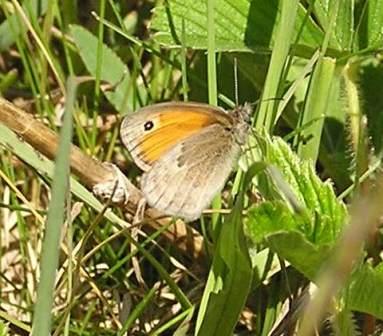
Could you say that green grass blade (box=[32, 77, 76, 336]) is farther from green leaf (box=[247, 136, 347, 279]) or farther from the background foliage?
green leaf (box=[247, 136, 347, 279])

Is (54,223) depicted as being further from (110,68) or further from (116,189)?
(110,68)

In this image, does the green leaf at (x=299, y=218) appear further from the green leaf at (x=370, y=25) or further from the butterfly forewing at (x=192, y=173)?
the green leaf at (x=370, y=25)

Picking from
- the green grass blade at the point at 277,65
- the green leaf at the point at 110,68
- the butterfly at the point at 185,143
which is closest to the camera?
the green grass blade at the point at 277,65

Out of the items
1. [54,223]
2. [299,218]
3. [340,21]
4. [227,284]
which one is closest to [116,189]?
[227,284]

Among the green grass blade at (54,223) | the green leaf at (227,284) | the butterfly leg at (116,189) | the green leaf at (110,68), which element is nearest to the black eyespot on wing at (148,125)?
the butterfly leg at (116,189)

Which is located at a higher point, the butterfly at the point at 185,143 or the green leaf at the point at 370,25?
the green leaf at the point at 370,25

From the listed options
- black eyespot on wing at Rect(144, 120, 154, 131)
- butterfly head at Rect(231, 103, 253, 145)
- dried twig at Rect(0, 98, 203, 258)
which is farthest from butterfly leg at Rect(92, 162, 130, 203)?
butterfly head at Rect(231, 103, 253, 145)
